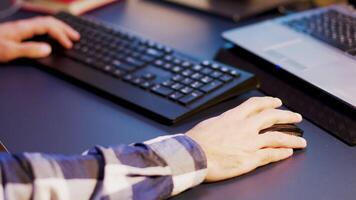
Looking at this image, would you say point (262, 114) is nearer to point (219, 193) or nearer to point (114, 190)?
point (219, 193)

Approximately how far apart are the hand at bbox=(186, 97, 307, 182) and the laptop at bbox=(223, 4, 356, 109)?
0.33ft

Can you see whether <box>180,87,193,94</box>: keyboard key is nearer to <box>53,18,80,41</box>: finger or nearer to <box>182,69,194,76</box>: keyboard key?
<box>182,69,194,76</box>: keyboard key

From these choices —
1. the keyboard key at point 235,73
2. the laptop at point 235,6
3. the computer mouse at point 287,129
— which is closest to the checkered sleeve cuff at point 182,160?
the computer mouse at point 287,129

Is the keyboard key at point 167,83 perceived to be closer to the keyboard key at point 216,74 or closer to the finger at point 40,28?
the keyboard key at point 216,74

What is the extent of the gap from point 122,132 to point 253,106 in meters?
0.19

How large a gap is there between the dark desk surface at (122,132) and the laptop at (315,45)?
0.07 m

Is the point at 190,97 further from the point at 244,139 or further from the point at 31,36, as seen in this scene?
the point at 31,36

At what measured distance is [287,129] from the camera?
77cm

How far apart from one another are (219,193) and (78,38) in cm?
50

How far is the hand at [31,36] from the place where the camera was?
3.35 ft

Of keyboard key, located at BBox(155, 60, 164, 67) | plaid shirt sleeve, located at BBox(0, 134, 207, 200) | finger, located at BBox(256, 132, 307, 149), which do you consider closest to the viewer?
plaid shirt sleeve, located at BBox(0, 134, 207, 200)

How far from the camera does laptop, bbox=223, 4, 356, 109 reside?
33.2 inches

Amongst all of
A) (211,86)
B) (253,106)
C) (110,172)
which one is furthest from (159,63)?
(110,172)

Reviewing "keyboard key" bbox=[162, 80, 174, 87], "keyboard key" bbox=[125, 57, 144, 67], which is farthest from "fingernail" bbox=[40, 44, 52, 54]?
"keyboard key" bbox=[162, 80, 174, 87]
